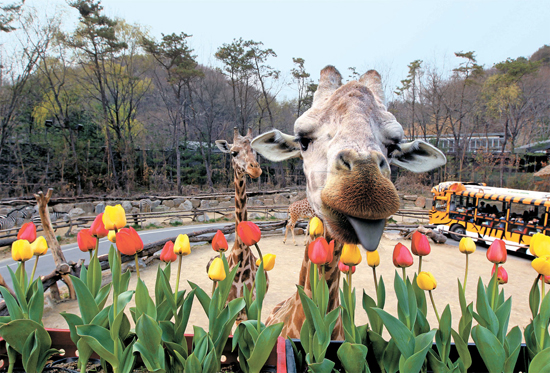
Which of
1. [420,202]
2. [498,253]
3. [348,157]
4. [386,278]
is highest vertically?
[348,157]

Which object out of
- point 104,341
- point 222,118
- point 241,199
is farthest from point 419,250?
point 222,118

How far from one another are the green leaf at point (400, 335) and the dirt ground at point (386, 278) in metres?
4.16

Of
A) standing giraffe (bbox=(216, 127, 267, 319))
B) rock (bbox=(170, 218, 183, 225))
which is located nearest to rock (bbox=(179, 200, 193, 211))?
rock (bbox=(170, 218, 183, 225))

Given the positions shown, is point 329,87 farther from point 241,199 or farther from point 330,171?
point 241,199

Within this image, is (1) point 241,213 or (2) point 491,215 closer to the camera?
(1) point 241,213

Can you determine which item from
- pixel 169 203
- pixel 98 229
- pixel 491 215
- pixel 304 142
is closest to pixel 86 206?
pixel 169 203

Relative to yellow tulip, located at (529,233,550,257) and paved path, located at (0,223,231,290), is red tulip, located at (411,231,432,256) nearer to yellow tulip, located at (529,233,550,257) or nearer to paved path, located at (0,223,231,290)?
yellow tulip, located at (529,233,550,257)

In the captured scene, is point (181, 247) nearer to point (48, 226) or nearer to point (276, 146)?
point (276, 146)

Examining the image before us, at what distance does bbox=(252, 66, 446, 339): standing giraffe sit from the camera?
1019mm

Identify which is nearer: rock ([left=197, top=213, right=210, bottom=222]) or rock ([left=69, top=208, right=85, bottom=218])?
rock ([left=69, top=208, right=85, bottom=218])

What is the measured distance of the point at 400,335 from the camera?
1103 millimetres

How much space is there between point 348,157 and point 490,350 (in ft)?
3.04

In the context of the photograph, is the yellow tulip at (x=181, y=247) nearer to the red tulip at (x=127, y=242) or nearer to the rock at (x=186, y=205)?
the red tulip at (x=127, y=242)

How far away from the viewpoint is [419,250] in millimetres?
1281
